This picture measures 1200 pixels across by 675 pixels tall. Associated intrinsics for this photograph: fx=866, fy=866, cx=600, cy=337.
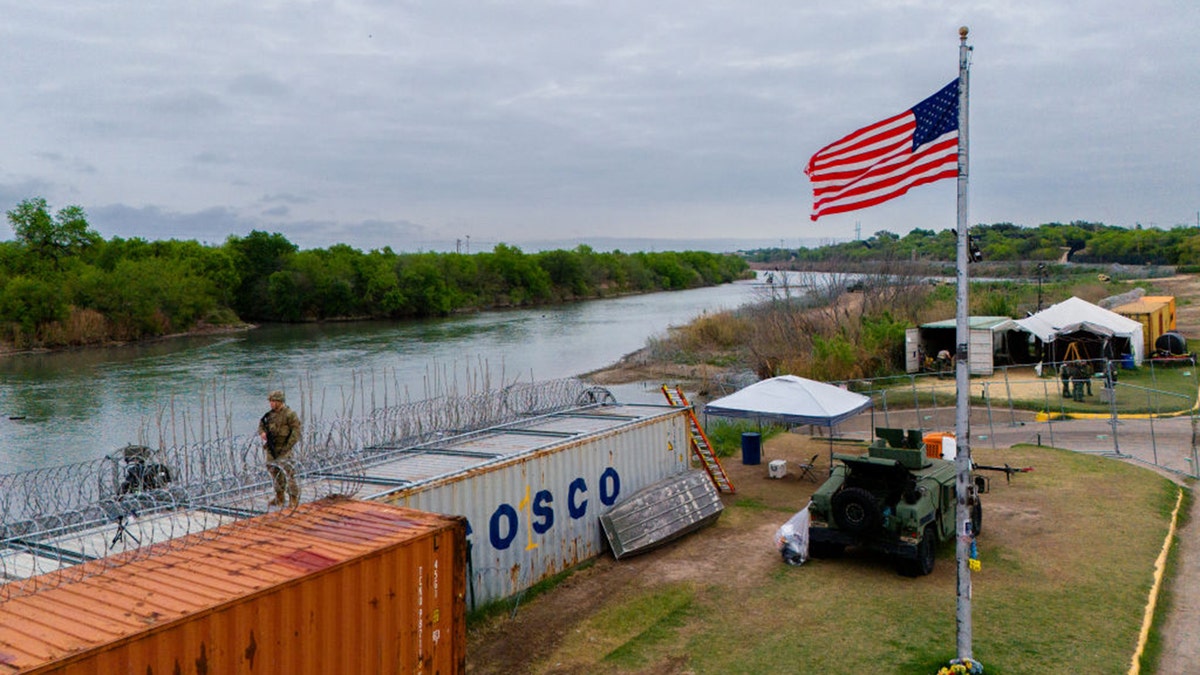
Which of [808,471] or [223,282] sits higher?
[223,282]

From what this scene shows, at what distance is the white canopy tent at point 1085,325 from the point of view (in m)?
34.0

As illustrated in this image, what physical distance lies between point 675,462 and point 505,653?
297 inches

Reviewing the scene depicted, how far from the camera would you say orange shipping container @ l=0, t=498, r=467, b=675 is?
635 centimetres

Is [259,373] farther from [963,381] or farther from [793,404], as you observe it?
[963,381]

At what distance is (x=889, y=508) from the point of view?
13383mm

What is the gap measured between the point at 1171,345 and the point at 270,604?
39.5m

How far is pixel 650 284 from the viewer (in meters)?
152

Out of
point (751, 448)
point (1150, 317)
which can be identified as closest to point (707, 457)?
point (751, 448)

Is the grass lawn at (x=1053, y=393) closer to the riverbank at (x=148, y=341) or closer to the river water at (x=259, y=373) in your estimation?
the river water at (x=259, y=373)

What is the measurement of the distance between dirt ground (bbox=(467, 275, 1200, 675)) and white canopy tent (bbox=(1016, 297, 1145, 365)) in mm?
18388

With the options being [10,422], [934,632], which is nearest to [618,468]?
[934,632]

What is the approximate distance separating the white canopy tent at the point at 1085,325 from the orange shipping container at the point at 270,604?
3233cm

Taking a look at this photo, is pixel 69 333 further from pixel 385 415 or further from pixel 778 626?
pixel 778 626

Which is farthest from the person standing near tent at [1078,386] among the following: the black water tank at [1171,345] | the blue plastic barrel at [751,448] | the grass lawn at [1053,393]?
the blue plastic barrel at [751,448]
